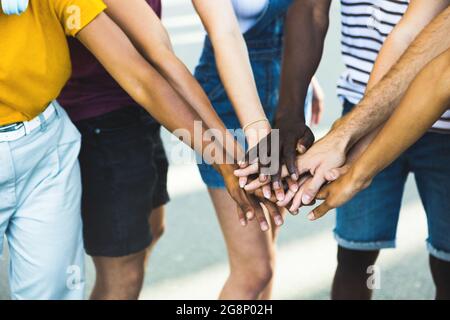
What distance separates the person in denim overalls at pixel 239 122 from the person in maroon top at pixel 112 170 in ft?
0.58

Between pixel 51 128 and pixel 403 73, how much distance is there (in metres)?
0.81

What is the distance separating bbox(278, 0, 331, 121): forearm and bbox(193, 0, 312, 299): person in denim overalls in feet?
0.15

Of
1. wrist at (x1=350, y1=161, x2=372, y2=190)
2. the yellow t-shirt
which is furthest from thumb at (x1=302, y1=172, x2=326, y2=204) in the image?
the yellow t-shirt

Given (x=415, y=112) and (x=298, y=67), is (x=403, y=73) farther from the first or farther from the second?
(x=298, y=67)

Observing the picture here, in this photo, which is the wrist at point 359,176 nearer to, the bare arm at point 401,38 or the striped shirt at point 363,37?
the bare arm at point 401,38

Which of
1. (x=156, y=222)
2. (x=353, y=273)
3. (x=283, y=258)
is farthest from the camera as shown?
(x=283, y=258)

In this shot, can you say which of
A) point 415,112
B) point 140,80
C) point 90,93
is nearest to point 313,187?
point 415,112

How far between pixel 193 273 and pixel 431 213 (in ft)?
3.90

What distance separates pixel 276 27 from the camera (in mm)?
2152

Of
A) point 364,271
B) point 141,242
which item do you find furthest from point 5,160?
point 364,271

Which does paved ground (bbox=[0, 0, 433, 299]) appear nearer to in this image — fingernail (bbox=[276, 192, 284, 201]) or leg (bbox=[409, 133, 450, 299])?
leg (bbox=[409, 133, 450, 299])

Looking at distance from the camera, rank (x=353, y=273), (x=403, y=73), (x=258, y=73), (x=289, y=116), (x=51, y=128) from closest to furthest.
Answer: (x=403, y=73) → (x=51, y=128) → (x=289, y=116) → (x=258, y=73) → (x=353, y=273)

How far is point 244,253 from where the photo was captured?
2.22 metres

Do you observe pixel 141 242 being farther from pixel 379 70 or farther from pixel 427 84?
pixel 427 84
